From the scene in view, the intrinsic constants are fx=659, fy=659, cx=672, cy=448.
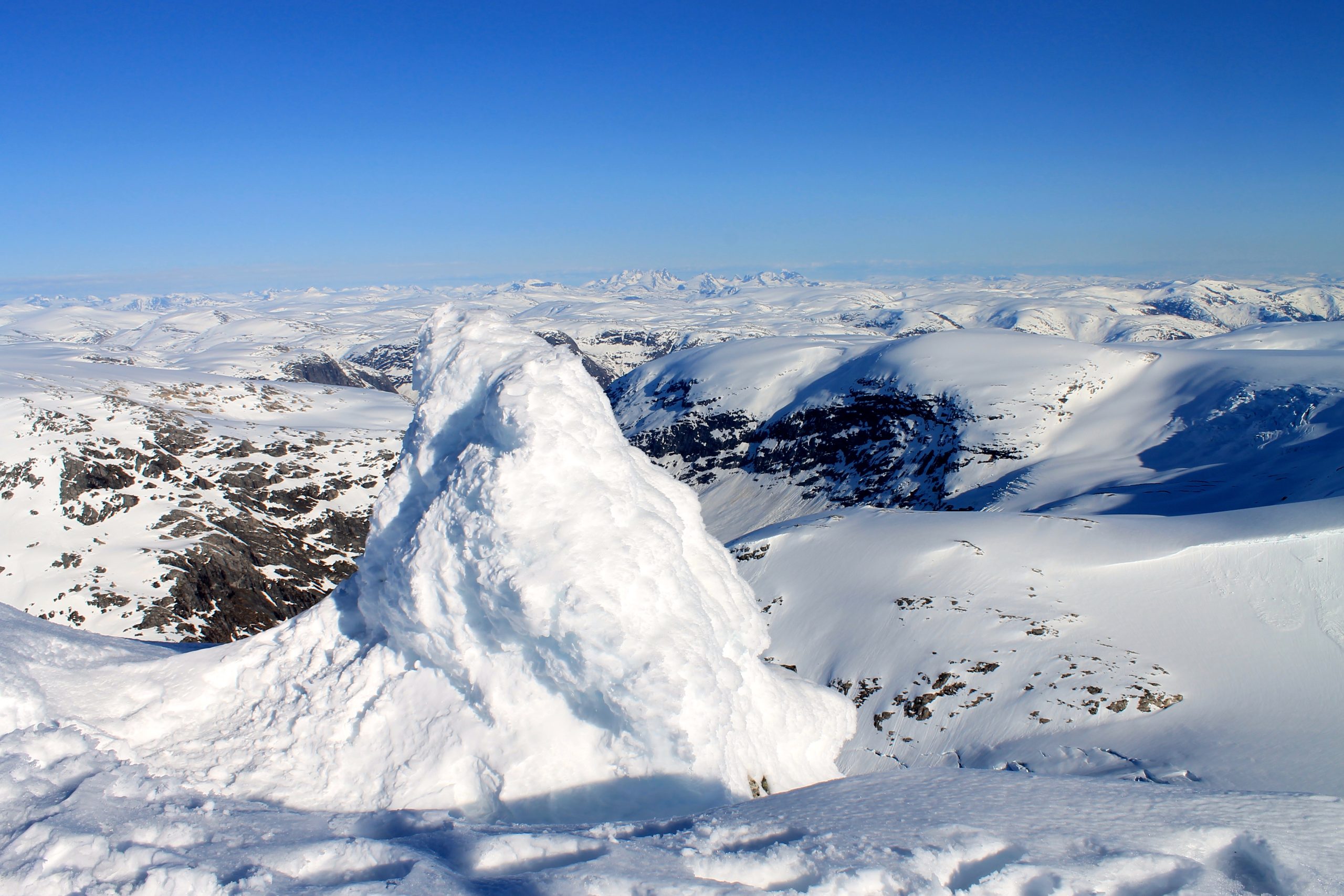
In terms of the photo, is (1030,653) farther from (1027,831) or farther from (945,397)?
(945,397)

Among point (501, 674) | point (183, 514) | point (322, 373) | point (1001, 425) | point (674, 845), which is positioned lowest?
point (183, 514)

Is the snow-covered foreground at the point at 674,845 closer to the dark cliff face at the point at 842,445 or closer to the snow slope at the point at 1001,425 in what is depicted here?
the snow slope at the point at 1001,425

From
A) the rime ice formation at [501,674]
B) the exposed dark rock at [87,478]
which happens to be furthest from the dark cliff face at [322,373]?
the rime ice formation at [501,674]

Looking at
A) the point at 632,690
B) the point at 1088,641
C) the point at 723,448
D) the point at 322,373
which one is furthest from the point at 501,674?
the point at 322,373

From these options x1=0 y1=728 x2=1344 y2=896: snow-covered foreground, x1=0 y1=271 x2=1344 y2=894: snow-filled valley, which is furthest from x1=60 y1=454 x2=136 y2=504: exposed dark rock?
x1=0 y1=728 x2=1344 y2=896: snow-covered foreground

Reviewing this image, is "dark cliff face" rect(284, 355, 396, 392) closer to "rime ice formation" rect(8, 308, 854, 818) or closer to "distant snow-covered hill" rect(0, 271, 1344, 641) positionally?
"distant snow-covered hill" rect(0, 271, 1344, 641)

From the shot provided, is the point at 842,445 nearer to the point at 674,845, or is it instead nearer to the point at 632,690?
the point at 632,690
